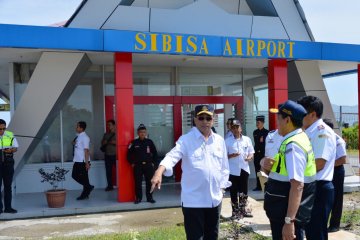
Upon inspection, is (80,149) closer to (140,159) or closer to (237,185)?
(140,159)

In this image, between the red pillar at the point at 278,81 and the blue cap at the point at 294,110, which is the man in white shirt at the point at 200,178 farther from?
the red pillar at the point at 278,81

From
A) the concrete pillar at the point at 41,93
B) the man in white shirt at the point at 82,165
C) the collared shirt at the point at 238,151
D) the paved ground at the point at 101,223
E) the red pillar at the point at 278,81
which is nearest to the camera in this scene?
the paved ground at the point at 101,223

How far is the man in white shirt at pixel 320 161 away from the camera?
3920 millimetres

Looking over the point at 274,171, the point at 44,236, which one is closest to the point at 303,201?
the point at 274,171

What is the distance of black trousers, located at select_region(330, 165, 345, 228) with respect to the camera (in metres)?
5.89

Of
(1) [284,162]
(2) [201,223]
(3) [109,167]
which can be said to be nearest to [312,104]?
(1) [284,162]

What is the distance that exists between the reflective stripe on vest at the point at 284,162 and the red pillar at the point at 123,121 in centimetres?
539

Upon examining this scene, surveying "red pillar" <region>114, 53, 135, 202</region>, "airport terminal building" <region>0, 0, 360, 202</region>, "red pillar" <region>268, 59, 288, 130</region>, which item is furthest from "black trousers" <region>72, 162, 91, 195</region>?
"red pillar" <region>268, 59, 288, 130</region>

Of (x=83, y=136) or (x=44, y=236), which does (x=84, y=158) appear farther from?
(x=44, y=236)

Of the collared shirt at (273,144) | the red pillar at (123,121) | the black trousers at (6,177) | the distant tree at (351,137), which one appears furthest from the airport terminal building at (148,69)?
the distant tree at (351,137)

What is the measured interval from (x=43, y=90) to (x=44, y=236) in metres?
3.30

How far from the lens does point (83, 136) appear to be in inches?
361

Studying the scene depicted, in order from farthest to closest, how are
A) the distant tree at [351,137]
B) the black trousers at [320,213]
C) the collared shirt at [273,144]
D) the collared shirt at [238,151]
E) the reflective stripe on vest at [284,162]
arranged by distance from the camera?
the distant tree at [351,137]
the collared shirt at [238,151]
the collared shirt at [273,144]
the black trousers at [320,213]
the reflective stripe on vest at [284,162]

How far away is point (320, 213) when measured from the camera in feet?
13.2
